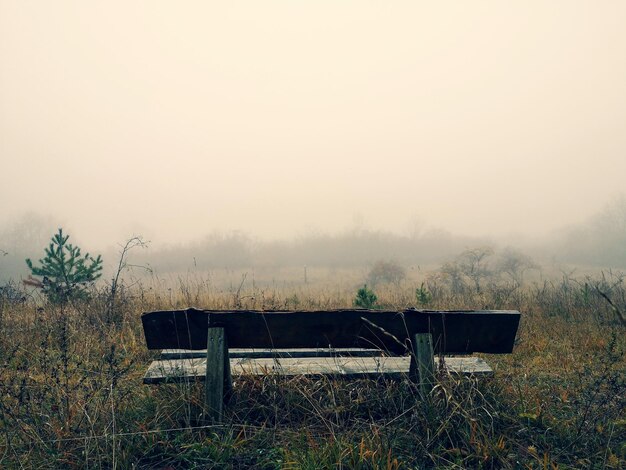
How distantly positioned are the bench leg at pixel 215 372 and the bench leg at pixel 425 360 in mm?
1448

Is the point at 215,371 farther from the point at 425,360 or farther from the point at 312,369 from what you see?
the point at 425,360

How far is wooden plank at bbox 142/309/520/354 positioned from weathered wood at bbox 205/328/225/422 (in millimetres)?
89

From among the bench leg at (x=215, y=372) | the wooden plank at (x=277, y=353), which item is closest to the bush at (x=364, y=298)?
the wooden plank at (x=277, y=353)

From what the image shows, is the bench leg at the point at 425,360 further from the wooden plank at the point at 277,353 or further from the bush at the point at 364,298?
the bush at the point at 364,298

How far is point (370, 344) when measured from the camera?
3.81m

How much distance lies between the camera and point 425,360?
3.51 meters

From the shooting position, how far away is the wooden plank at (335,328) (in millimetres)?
3504

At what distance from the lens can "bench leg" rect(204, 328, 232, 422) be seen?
11.5ft

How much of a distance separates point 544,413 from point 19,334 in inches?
278

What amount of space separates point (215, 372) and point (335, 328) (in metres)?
0.96

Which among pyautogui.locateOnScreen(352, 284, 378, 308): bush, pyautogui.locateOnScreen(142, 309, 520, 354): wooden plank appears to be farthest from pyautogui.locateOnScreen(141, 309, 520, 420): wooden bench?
pyautogui.locateOnScreen(352, 284, 378, 308): bush

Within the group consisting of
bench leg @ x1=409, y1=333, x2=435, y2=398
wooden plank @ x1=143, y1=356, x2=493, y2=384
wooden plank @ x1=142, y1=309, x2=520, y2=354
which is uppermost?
wooden plank @ x1=142, y1=309, x2=520, y2=354

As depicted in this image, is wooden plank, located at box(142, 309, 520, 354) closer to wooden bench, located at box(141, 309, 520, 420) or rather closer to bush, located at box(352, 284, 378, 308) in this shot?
wooden bench, located at box(141, 309, 520, 420)

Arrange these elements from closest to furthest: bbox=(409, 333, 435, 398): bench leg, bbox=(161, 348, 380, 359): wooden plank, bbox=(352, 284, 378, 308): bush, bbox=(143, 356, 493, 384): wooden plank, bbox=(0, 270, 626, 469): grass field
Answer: bbox=(0, 270, 626, 469): grass field → bbox=(409, 333, 435, 398): bench leg → bbox=(143, 356, 493, 384): wooden plank → bbox=(161, 348, 380, 359): wooden plank → bbox=(352, 284, 378, 308): bush
